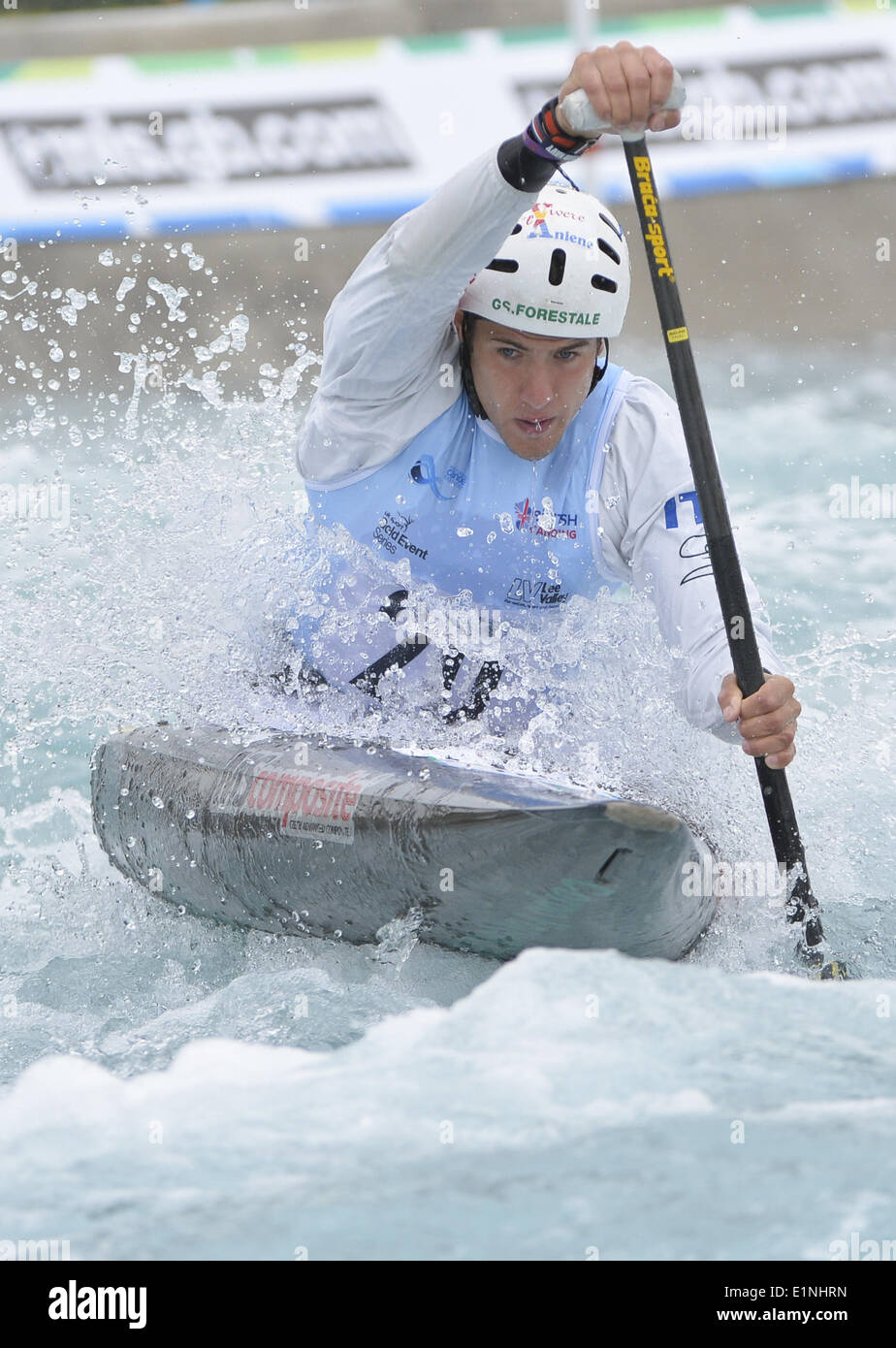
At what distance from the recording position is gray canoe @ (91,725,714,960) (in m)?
2.54

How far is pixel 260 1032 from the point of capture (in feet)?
8.63

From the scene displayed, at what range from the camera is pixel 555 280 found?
3.11m

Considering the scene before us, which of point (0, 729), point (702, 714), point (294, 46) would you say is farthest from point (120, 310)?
point (702, 714)

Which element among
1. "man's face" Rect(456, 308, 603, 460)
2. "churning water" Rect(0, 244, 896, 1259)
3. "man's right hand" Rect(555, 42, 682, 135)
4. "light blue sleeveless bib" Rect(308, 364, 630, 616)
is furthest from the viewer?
"light blue sleeveless bib" Rect(308, 364, 630, 616)

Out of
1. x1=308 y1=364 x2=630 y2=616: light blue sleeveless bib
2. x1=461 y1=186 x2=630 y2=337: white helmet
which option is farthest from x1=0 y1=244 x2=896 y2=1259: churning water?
x1=461 y1=186 x2=630 y2=337: white helmet

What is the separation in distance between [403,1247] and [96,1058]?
0.93 m

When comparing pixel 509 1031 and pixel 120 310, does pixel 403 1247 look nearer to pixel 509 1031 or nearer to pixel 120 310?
pixel 509 1031

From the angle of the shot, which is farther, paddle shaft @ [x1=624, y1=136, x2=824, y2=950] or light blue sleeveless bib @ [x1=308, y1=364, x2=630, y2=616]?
light blue sleeveless bib @ [x1=308, y1=364, x2=630, y2=616]

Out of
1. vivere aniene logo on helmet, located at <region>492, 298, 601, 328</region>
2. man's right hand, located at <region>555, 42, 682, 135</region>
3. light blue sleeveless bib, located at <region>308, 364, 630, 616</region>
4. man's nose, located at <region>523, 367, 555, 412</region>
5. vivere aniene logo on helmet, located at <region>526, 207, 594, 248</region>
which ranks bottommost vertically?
light blue sleeveless bib, located at <region>308, 364, 630, 616</region>

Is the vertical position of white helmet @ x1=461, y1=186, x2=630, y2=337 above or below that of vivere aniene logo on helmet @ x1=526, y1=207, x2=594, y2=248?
below

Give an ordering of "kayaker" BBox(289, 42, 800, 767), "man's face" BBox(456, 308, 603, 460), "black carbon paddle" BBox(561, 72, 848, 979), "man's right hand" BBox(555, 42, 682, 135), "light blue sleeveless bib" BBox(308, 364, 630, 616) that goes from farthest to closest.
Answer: "light blue sleeveless bib" BBox(308, 364, 630, 616), "man's face" BBox(456, 308, 603, 460), "kayaker" BBox(289, 42, 800, 767), "black carbon paddle" BBox(561, 72, 848, 979), "man's right hand" BBox(555, 42, 682, 135)

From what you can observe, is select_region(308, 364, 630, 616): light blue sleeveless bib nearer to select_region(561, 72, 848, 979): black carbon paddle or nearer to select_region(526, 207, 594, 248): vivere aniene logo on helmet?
select_region(526, 207, 594, 248): vivere aniene logo on helmet

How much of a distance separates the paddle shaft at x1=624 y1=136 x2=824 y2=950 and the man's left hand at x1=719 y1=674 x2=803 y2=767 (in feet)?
0.19

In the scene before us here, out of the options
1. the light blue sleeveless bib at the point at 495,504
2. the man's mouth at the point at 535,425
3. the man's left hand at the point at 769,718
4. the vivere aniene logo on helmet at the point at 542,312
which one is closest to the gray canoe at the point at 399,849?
the man's left hand at the point at 769,718
